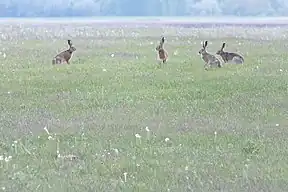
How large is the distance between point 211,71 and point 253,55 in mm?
6644

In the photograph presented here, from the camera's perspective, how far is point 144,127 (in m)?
13.3

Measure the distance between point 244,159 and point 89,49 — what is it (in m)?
21.8

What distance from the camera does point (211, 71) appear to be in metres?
21.3

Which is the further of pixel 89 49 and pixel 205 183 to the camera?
pixel 89 49

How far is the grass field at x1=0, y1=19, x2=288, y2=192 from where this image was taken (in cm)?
985

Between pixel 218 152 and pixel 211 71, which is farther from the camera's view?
pixel 211 71

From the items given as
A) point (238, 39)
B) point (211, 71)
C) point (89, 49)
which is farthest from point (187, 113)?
point (238, 39)

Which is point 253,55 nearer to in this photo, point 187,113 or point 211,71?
point 211,71

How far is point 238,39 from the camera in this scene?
39.2m

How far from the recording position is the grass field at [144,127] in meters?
9.85

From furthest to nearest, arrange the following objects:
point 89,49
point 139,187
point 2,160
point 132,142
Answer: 1. point 89,49
2. point 132,142
3. point 2,160
4. point 139,187

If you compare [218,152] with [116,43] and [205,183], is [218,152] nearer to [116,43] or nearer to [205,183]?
[205,183]

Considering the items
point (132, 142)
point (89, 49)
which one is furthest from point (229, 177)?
point (89, 49)

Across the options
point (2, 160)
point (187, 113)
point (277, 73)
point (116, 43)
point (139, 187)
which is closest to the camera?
point (139, 187)
